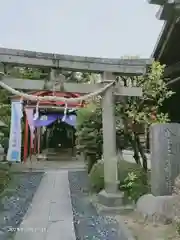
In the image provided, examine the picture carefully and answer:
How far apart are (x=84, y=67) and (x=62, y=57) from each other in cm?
62

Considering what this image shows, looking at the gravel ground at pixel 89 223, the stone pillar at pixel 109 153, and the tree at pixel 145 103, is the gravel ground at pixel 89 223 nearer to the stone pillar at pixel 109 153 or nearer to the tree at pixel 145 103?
the stone pillar at pixel 109 153

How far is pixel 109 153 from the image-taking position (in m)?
8.38

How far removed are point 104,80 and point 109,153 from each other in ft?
6.14

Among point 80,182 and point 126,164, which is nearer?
point 126,164

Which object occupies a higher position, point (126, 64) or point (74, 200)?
point (126, 64)

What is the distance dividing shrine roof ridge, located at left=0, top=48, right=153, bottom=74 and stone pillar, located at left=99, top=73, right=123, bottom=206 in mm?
291

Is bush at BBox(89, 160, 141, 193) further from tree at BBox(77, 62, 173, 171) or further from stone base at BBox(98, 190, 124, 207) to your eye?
tree at BBox(77, 62, 173, 171)

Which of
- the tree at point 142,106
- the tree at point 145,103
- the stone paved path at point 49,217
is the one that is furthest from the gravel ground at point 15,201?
the tree at point 145,103

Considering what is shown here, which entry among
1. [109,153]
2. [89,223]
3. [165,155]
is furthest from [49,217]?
[165,155]

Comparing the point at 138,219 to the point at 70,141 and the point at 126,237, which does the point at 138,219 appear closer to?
the point at 126,237

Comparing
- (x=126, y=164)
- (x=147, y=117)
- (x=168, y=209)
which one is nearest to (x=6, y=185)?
(x=126, y=164)

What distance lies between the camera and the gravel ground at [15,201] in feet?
21.1

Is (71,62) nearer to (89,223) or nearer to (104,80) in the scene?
(104,80)

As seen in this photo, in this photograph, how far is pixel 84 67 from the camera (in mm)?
8523
